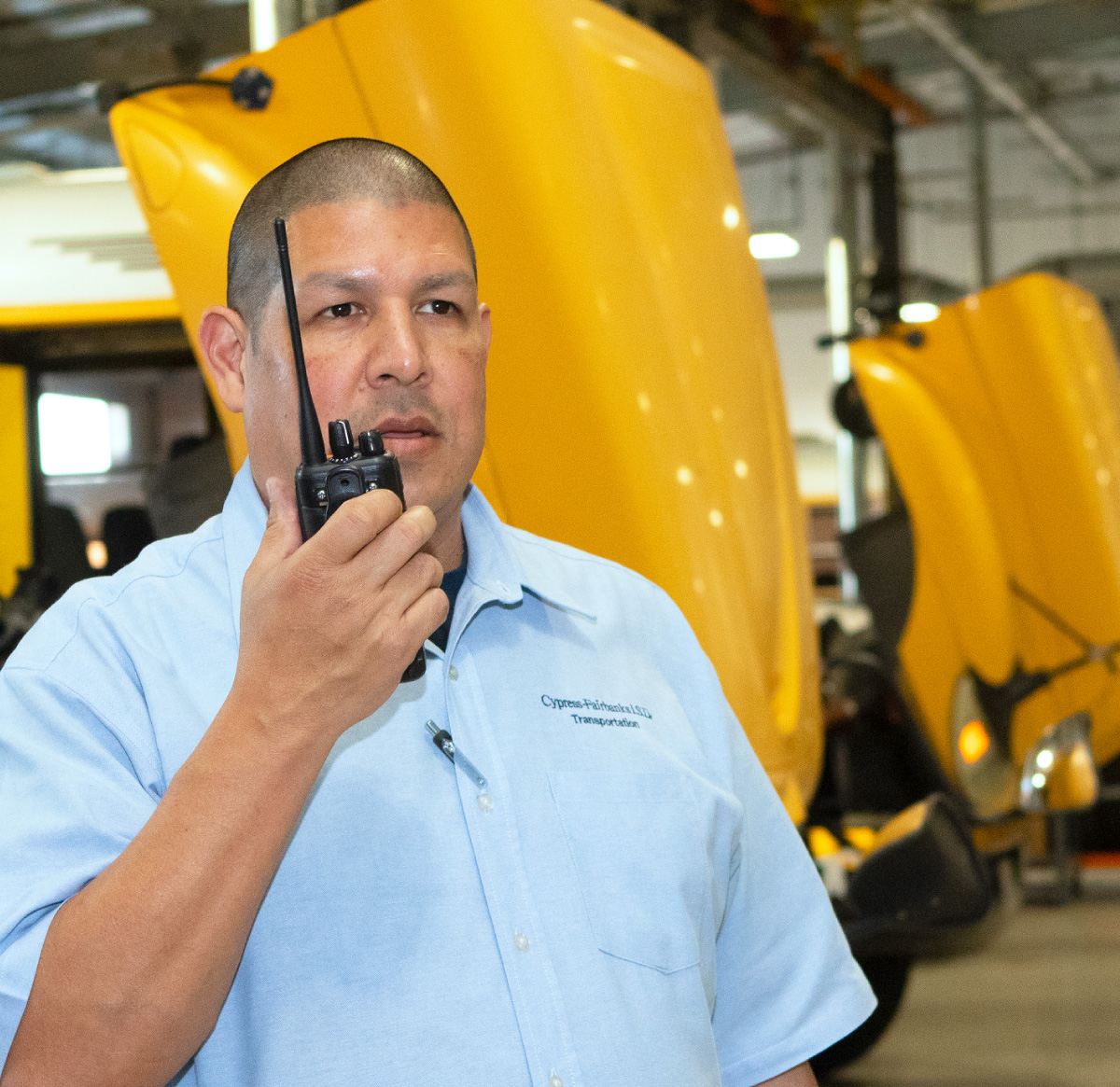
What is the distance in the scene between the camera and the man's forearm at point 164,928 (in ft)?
3.21

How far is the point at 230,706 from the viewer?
3.32ft

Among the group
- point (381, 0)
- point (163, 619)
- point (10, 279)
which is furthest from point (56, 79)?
point (163, 619)

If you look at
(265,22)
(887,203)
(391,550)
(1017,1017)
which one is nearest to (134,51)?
(887,203)

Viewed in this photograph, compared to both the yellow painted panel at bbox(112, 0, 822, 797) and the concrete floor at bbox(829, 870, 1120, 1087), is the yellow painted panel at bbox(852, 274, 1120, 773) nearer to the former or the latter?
the concrete floor at bbox(829, 870, 1120, 1087)

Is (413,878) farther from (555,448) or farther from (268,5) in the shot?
(268,5)

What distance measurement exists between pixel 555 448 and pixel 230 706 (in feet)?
4.04

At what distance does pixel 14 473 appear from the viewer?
4.77 meters

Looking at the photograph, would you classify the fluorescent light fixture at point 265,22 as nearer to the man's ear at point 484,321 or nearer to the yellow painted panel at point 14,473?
the man's ear at point 484,321

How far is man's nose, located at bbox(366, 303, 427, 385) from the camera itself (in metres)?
1.29

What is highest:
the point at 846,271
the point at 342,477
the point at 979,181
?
the point at 342,477

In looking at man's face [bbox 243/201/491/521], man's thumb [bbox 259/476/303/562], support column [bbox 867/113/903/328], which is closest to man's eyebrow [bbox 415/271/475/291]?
man's face [bbox 243/201/491/521]

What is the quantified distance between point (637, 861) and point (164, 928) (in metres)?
0.47

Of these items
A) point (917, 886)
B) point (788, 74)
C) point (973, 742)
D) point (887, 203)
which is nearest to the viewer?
point (917, 886)

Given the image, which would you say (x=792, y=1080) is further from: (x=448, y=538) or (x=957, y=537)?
(x=957, y=537)
